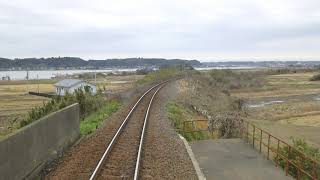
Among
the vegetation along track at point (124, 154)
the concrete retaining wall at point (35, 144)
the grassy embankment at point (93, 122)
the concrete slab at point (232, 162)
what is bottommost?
the concrete slab at point (232, 162)

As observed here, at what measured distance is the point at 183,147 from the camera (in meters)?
17.7

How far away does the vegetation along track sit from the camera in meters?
13.2

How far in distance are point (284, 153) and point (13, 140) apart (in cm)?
982

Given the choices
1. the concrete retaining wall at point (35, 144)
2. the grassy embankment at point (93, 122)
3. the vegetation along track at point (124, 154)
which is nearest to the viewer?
the concrete retaining wall at point (35, 144)

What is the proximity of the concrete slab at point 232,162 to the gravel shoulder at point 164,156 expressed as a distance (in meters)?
0.82

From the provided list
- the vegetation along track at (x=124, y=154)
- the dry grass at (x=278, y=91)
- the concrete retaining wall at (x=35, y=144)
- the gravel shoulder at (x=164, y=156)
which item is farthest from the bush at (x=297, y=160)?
the dry grass at (x=278, y=91)

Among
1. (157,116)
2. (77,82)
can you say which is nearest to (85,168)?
(157,116)

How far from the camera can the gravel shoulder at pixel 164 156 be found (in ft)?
44.4

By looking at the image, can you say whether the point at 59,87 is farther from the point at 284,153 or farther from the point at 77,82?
the point at 284,153

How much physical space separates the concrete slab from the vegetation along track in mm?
2375

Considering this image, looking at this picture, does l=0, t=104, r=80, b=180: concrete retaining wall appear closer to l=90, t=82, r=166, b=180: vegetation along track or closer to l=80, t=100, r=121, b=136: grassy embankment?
l=90, t=82, r=166, b=180: vegetation along track

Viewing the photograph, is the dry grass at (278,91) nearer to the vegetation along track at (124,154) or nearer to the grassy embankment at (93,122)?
the grassy embankment at (93,122)

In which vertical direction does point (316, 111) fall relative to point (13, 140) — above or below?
below

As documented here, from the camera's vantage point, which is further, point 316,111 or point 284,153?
point 316,111
